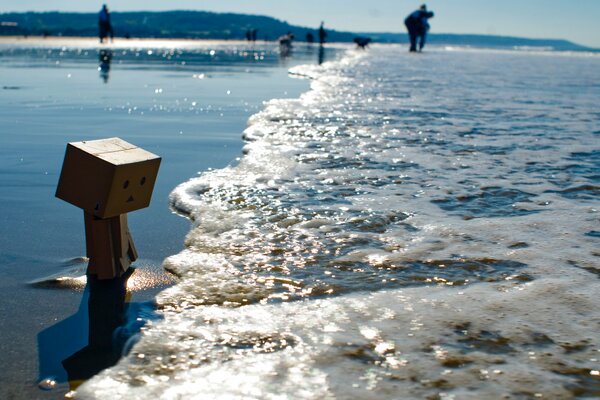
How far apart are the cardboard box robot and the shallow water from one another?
1.23ft

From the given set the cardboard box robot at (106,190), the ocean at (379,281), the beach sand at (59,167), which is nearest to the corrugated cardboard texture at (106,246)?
the cardboard box robot at (106,190)

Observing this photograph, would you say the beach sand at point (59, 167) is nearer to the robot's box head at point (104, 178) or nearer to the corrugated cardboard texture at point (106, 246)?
the corrugated cardboard texture at point (106, 246)

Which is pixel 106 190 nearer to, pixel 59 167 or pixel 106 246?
pixel 106 246

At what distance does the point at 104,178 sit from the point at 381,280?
56.1 inches

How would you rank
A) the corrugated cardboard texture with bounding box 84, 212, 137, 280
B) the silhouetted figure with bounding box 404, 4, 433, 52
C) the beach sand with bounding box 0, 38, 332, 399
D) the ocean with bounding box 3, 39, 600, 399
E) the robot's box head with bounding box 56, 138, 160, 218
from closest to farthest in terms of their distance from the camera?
the ocean with bounding box 3, 39, 600, 399 → the beach sand with bounding box 0, 38, 332, 399 → the robot's box head with bounding box 56, 138, 160, 218 → the corrugated cardboard texture with bounding box 84, 212, 137, 280 → the silhouetted figure with bounding box 404, 4, 433, 52

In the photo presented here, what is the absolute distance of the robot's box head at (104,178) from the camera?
3.15 m

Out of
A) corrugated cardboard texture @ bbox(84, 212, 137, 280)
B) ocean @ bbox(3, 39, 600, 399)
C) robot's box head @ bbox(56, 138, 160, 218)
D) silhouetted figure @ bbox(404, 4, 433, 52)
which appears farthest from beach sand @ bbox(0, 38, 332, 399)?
silhouetted figure @ bbox(404, 4, 433, 52)

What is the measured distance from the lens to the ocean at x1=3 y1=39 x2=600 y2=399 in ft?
7.88

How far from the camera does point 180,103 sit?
11422 millimetres

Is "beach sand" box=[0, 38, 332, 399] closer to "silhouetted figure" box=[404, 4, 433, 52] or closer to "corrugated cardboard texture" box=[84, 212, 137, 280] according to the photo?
"corrugated cardboard texture" box=[84, 212, 137, 280]

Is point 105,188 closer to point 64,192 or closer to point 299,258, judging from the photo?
point 64,192

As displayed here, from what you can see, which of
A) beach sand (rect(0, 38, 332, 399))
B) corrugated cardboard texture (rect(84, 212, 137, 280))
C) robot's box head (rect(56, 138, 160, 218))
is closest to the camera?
beach sand (rect(0, 38, 332, 399))

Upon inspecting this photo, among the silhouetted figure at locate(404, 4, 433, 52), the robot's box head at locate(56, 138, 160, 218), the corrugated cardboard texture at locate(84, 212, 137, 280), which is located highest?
the silhouetted figure at locate(404, 4, 433, 52)

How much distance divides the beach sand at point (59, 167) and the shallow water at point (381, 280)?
246mm
